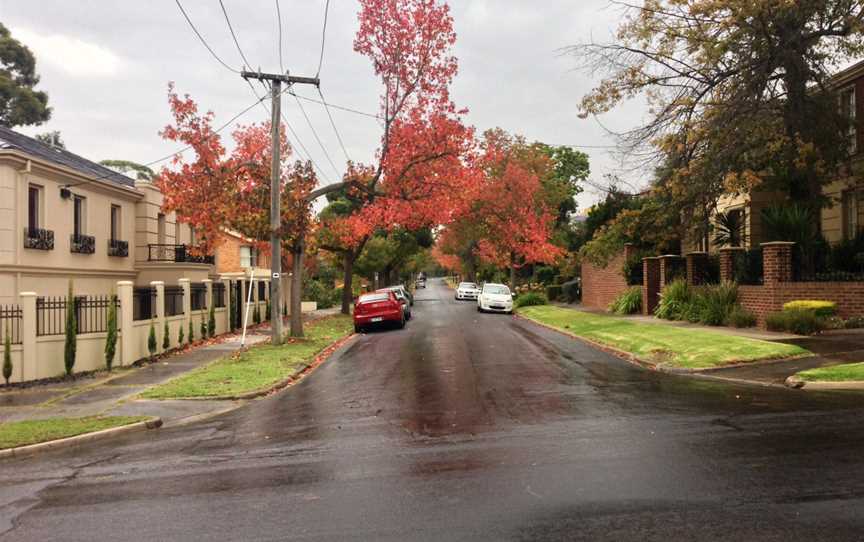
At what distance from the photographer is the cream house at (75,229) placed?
57.5 ft

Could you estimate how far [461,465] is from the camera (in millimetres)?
6383

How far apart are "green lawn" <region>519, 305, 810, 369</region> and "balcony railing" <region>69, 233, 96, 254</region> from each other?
15824mm

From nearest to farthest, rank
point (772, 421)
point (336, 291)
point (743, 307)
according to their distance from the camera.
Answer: point (772, 421) < point (743, 307) < point (336, 291)

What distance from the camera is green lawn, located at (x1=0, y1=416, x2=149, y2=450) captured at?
858 cm

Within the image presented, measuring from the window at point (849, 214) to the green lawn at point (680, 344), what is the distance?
7.11 meters

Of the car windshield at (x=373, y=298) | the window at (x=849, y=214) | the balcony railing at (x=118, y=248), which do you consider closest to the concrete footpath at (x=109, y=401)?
the balcony railing at (x=118, y=248)

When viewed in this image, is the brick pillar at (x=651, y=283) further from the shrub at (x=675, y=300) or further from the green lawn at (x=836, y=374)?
the green lawn at (x=836, y=374)

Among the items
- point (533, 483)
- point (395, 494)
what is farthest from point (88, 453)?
point (533, 483)

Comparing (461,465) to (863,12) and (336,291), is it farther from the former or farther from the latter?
(336,291)

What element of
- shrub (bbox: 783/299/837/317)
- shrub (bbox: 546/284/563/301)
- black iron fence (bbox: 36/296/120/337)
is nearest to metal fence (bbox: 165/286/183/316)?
black iron fence (bbox: 36/296/120/337)

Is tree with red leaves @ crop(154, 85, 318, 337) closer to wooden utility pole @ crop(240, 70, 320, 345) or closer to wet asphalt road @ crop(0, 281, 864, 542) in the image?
wooden utility pole @ crop(240, 70, 320, 345)

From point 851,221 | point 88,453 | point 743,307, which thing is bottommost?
point 88,453

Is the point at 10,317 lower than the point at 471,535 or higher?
higher

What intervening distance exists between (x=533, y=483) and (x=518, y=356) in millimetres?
9617
